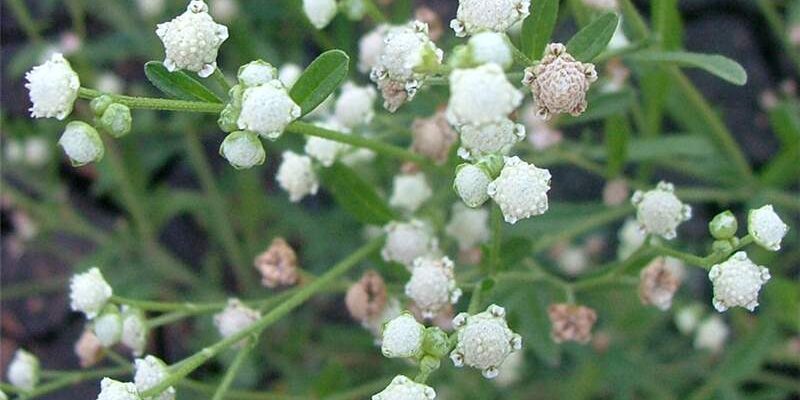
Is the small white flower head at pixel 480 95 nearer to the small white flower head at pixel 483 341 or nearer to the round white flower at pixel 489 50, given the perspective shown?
the round white flower at pixel 489 50

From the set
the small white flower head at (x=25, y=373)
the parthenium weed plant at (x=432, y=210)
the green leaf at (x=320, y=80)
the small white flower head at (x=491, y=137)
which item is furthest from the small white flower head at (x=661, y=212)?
the small white flower head at (x=25, y=373)

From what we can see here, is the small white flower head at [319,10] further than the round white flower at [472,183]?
Yes

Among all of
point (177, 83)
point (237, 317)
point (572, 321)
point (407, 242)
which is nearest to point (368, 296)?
point (407, 242)

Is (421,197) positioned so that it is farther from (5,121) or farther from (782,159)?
(5,121)

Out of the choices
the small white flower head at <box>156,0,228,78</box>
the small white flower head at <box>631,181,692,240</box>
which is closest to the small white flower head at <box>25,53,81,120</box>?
the small white flower head at <box>156,0,228,78</box>

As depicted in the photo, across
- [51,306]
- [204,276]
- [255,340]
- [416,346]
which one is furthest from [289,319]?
[416,346]

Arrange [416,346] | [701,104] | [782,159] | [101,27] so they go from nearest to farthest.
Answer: [416,346], [701,104], [782,159], [101,27]
